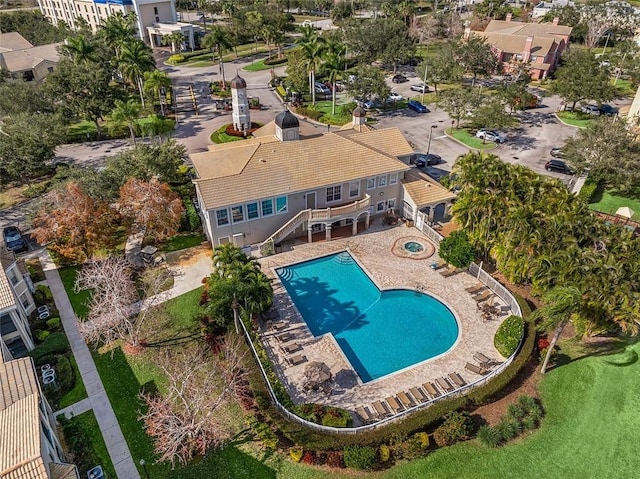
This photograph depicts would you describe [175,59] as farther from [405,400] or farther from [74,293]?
[405,400]

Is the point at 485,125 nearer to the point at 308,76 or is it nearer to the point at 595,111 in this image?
the point at 595,111

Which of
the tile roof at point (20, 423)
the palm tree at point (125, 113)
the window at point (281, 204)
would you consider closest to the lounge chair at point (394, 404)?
the tile roof at point (20, 423)

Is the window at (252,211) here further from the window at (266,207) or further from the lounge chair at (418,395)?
the lounge chair at (418,395)

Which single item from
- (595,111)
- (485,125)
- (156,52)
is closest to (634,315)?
(485,125)

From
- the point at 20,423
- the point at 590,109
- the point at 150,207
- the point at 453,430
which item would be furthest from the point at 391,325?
the point at 590,109

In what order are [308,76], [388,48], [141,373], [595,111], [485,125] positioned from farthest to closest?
Result: [388,48]
[308,76]
[595,111]
[485,125]
[141,373]

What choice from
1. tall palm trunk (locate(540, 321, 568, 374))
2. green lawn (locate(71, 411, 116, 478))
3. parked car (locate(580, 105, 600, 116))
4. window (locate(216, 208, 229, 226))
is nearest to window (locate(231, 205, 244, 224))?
window (locate(216, 208, 229, 226))

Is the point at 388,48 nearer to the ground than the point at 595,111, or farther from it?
farther from it
